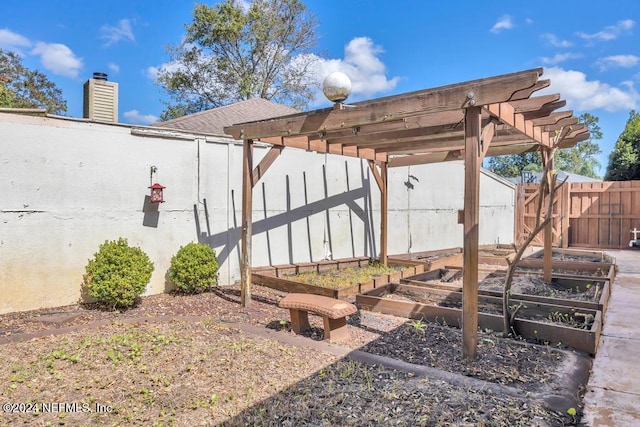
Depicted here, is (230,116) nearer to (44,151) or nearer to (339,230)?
(339,230)

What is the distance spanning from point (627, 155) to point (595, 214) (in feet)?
9.20

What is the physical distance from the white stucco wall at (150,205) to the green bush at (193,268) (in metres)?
0.27

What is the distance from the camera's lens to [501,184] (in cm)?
1262

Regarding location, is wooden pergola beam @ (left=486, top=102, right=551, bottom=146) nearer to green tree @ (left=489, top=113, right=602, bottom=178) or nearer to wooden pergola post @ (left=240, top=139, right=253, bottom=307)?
wooden pergola post @ (left=240, top=139, right=253, bottom=307)

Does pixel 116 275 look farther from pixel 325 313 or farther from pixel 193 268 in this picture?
pixel 325 313

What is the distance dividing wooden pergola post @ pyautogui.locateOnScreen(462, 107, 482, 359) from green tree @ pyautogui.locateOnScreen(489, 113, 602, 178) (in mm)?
19610

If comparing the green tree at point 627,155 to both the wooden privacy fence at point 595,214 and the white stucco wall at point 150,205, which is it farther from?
the white stucco wall at point 150,205

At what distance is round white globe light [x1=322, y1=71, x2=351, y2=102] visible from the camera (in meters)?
4.56

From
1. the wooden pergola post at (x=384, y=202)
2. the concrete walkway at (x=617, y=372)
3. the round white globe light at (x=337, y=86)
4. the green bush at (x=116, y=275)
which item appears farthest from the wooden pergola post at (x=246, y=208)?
the concrete walkway at (x=617, y=372)

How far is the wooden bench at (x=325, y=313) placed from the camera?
157 inches

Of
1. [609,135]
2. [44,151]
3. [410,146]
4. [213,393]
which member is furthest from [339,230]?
[609,135]

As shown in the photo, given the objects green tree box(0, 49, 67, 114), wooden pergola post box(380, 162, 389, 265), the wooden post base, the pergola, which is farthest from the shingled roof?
green tree box(0, 49, 67, 114)

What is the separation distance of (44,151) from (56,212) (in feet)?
2.53

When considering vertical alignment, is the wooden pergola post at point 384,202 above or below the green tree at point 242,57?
below
